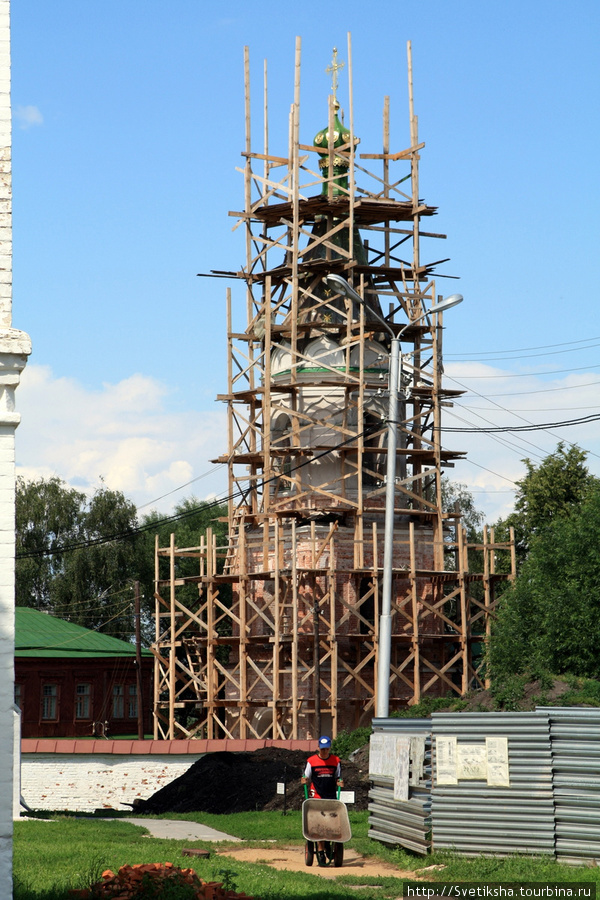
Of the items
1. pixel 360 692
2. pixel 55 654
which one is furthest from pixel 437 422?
pixel 55 654

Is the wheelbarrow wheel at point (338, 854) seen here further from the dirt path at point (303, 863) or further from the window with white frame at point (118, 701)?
the window with white frame at point (118, 701)

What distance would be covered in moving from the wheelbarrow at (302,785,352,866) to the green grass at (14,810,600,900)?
62 cm

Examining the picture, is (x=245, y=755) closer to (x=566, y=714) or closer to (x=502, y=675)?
(x=502, y=675)

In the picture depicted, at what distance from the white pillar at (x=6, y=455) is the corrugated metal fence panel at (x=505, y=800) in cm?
673

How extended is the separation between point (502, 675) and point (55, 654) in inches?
946

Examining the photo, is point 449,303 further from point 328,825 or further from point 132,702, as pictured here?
point 132,702

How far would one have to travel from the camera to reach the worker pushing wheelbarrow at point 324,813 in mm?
15117

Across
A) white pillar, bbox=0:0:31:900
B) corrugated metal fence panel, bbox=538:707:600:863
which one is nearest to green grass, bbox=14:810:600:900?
corrugated metal fence panel, bbox=538:707:600:863

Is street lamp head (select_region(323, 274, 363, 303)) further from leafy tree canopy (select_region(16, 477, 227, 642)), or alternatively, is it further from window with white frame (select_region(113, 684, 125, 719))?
leafy tree canopy (select_region(16, 477, 227, 642))

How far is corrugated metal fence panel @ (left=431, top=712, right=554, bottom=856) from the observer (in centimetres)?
1430

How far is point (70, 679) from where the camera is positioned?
50.8m

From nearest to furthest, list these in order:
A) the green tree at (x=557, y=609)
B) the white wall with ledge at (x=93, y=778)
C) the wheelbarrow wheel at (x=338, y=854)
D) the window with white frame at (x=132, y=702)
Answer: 1. the wheelbarrow wheel at (x=338, y=854)
2. the white wall with ledge at (x=93, y=778)
3. the green tree at (x=557, y=609)
4. the window with white frame at (x=132, y=702)

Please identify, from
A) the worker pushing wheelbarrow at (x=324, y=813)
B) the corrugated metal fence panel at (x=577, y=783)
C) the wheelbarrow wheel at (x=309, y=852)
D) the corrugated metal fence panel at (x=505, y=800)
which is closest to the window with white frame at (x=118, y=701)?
the worker pushing wheelbarrow at (x=324, y=813)

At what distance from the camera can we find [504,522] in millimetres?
49219
